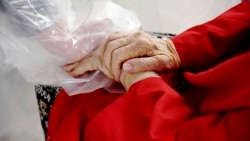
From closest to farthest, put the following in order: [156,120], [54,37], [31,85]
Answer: [156,120], [54,37], [31,85]

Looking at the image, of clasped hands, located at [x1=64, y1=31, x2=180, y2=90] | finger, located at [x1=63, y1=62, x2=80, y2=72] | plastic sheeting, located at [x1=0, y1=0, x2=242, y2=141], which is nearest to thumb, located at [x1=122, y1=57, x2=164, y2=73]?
clasped hands, located at [x1=64, y1=31, x2=180, y2=90]

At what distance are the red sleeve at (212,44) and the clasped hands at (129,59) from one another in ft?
0.08

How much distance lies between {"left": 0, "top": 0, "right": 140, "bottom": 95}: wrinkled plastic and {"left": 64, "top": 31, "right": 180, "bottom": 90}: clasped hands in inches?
0.6

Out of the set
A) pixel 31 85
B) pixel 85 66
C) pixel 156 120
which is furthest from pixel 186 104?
pixel 31 85

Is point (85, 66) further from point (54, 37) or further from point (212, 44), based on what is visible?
point (212, 44)

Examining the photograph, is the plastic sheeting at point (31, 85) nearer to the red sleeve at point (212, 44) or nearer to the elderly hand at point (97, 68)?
the elderly hand at point (97, 68)

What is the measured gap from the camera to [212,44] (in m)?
0.66

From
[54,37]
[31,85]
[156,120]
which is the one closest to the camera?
[156,120]

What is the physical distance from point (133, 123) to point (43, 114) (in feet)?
0.79

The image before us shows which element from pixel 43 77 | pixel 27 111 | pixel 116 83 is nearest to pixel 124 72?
pixel 116 83

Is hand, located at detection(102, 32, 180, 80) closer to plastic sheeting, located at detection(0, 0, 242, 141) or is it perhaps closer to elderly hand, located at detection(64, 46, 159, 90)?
elderly hand, located at detection(64, 46, 159, 90)

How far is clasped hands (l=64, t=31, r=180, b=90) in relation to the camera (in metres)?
0.59

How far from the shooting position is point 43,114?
0.70 meters

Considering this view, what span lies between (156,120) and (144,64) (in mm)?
115
